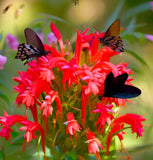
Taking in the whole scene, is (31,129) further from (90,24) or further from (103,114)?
(90,24)

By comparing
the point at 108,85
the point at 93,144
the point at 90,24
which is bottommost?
the point at 93,144

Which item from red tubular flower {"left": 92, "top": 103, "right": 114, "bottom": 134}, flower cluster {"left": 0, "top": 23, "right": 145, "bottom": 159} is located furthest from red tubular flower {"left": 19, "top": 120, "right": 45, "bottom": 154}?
red tubular flower {"left": 92, "top": 103, "right": 114, "bottom": 134}

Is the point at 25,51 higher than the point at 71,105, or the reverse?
the point at 25,51

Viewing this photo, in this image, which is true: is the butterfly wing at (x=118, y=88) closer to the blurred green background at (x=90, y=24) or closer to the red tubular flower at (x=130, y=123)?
the red tubular flower at (x=130, y=123)

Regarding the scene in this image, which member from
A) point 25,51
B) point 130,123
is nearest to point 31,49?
point 25,51

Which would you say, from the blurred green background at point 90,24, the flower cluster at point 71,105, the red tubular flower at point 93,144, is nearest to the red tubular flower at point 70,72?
the flower cluster at point 71,105

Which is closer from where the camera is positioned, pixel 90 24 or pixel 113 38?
pixel 113 38

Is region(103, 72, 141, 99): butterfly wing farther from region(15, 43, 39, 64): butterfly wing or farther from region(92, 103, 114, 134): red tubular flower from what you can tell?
region(15, 43, 39, 64): butterfly wing
